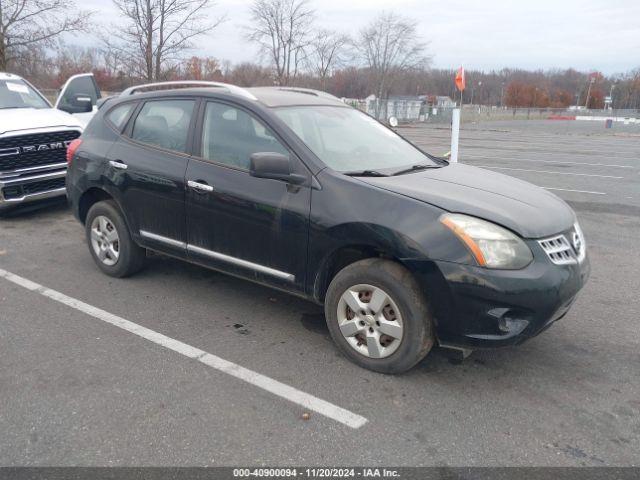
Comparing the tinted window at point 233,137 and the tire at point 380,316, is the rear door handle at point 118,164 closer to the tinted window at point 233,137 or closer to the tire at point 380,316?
the tinted window at point 233,137

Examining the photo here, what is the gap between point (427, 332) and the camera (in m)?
3.15

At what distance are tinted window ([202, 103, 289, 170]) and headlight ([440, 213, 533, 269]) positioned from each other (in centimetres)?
138

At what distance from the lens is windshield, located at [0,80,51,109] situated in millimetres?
8078

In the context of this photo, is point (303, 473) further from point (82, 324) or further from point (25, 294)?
point (25, 294)

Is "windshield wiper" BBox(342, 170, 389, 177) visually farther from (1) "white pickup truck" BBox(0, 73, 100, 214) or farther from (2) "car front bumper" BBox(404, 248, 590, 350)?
(1) "white pickup truck" BBox(0, 73, 100, 214)

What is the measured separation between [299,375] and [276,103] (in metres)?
2.05

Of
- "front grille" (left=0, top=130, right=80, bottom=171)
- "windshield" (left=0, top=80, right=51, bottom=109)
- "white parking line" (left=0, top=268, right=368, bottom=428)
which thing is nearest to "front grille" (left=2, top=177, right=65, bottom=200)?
"front grille" (left=0, top=130, right=80, bottom=171)

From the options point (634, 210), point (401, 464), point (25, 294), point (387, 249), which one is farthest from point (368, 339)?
point (634, 210)

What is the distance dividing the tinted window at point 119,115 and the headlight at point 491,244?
3.26 metres

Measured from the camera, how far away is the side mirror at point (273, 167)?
342cm

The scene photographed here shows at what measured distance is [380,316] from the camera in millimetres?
3279

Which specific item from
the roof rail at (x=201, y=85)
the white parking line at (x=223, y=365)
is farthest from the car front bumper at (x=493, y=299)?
the roof rail at (x=201, y=85)

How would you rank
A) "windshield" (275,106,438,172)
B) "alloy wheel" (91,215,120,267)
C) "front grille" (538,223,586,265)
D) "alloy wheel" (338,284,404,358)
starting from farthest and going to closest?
1. "alloy wheel" (91,215,120,267)
2. "windshield" (275,106,438,172)
3. "alloy wheel" (338,284,404,358)
4. "front grille" (538,223,586,265)

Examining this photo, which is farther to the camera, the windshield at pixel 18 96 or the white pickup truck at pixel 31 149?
the windshield at pixel 18 96
